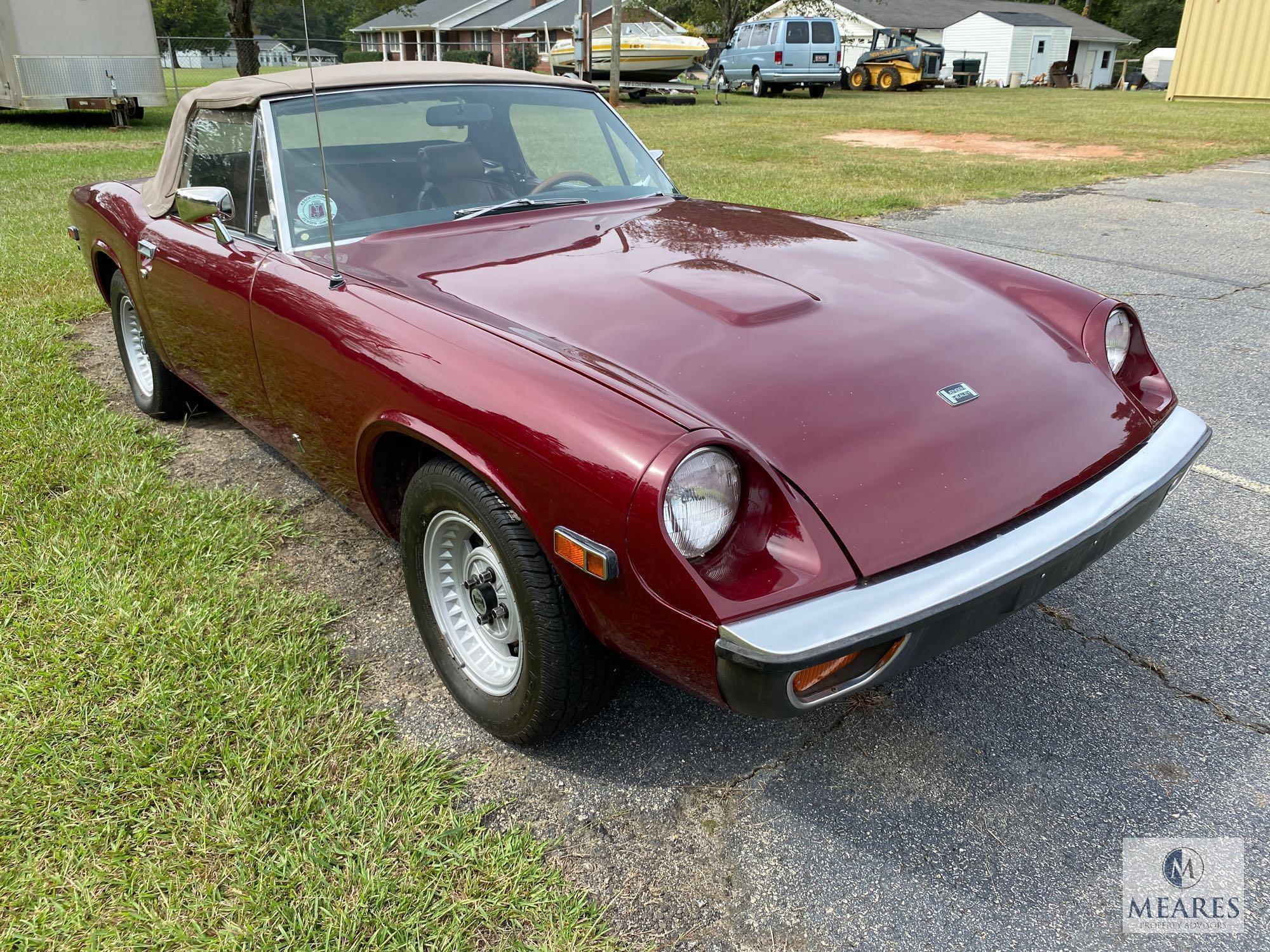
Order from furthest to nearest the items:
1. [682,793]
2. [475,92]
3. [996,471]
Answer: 1. [475,92]
2. [682,793]
3. [996,471]

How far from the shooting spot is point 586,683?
75.2 inches

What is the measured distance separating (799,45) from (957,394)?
2787 cm

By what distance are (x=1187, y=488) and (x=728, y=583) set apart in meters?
2.50

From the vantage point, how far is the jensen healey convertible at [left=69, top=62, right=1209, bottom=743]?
162cm

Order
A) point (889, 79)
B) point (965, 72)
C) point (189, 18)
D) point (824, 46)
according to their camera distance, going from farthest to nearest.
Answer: point (189, 18) < point (965, 72) < point (889, 79) < point (824, 46)

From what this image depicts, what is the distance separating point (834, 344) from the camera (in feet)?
6.79

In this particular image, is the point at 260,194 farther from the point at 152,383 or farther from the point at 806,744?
the point at 806,744

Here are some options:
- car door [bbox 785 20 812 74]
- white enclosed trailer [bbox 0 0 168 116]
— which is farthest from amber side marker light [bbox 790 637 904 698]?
car door [bbox 785 20 812 74]

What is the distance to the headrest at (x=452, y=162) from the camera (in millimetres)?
2926

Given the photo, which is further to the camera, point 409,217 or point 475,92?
point 475,92

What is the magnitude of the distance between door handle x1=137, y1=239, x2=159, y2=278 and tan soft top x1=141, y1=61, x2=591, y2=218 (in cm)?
13

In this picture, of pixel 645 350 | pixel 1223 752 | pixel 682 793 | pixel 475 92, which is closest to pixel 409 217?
pixel 475 92

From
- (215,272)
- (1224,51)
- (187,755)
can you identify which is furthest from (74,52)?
(1224,51)

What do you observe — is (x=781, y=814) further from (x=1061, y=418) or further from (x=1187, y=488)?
(x=1187, y=488)
